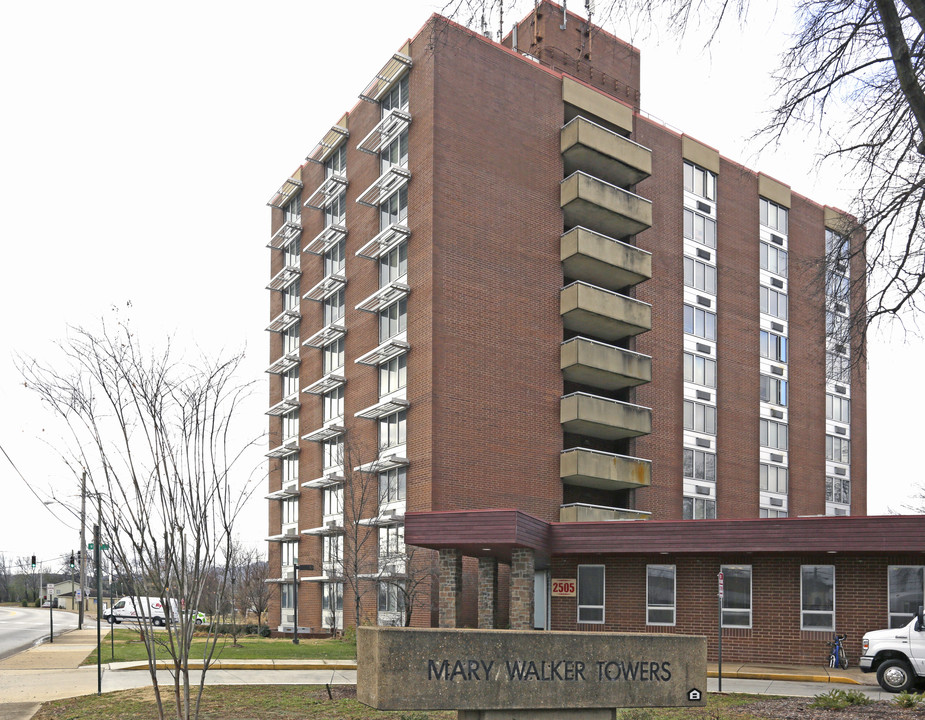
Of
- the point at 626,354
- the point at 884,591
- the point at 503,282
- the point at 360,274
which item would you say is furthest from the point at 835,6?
the point at 360,274

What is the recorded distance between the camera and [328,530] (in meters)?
48.0

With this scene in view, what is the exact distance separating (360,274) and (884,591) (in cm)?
2942

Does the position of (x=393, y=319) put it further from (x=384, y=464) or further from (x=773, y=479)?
(x=773, y=479)

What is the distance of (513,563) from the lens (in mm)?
30609

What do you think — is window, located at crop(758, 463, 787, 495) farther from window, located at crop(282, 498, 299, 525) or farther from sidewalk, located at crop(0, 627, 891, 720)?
sidewalk, located at crop(0, 627, 891, 720)

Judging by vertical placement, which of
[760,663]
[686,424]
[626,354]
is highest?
[626,354]

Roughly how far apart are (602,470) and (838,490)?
22.5 m

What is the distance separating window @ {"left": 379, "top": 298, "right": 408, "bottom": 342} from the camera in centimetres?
4406

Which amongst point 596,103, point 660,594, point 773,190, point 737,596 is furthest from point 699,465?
point 737,596

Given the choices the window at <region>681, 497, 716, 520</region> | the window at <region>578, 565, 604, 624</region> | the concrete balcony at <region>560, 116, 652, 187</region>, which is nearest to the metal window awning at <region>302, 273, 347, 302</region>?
the concrete balcony at <region>560, 116, 652, 187</region>

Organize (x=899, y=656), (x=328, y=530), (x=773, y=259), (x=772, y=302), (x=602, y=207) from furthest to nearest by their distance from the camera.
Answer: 1. (x=773, y=259)
2. (x=772, y=302)
3. (x=328, y=530)
4. (x=602, y=207)
5. (x=899, y=656)

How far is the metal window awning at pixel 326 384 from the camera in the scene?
49.8m

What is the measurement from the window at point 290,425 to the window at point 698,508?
22.4 meters

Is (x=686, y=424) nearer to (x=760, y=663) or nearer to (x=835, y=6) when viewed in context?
(x=760, y=663)
